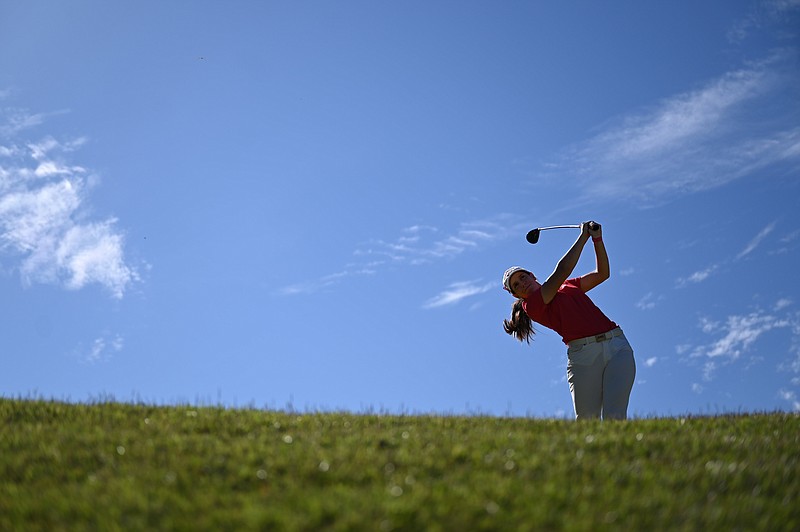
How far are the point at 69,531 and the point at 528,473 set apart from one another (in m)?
3.91

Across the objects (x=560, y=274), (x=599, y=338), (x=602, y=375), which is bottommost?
(x=602, y=375)

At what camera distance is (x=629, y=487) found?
6.59 metres

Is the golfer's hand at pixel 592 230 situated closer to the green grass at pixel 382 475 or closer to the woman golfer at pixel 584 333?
the woman golfer at pixel 584 333

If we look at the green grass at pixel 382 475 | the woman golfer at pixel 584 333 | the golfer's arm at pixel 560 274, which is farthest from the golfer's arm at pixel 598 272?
the green grass at pixel 382 475

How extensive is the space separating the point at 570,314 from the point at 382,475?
5530 mm

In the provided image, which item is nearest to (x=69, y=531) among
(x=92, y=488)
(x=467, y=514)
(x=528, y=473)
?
(x=92, y=488)

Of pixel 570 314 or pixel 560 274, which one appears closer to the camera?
pixel 560 274

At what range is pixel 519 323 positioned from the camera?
12.4 m

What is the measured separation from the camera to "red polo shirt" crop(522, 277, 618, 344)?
11.2 m

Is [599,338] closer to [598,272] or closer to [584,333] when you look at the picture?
[584,333]

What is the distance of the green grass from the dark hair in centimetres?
297

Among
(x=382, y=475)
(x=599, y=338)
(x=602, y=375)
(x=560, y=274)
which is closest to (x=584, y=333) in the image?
(x=599, y=338)

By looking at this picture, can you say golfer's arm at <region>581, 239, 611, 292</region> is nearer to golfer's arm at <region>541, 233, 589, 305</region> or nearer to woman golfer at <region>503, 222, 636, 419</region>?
woman golfer at <region>503, 222, 636, 419</region>

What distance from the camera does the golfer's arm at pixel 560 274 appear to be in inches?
435
